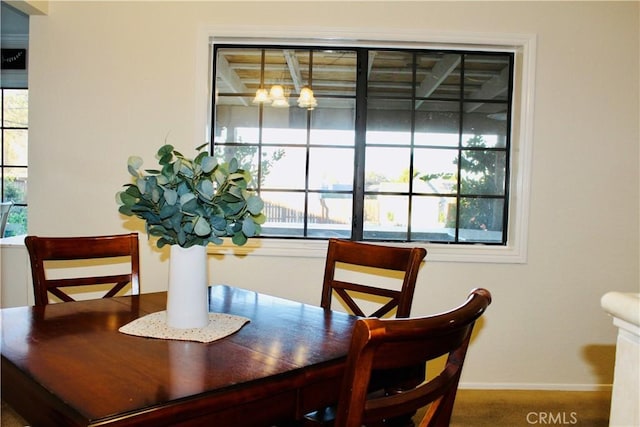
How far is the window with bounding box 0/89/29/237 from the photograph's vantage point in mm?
4246

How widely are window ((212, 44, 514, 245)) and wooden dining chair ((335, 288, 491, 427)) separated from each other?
197cm

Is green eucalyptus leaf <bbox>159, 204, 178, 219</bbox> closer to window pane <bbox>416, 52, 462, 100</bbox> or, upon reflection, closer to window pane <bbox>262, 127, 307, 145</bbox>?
window pane <bbox>262, 127, 307, 145</bbox>

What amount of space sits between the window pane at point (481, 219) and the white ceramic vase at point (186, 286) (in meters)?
1.95

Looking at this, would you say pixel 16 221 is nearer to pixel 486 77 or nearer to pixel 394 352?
pixel 486 77

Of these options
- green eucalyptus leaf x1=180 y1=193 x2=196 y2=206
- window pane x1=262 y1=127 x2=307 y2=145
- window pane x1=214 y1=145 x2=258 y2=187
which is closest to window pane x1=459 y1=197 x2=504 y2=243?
window pane x1=262 y1=127 x2=307 y2=145

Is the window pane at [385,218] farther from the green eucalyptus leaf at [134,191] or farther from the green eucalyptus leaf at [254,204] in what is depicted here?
the green eucalyptus leaf at [134,191]

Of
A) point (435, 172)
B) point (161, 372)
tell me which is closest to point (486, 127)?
point (435, 172)

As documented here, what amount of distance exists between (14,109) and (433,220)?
372 centimetres

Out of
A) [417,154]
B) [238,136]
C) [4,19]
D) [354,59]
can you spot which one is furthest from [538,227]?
[4,19]

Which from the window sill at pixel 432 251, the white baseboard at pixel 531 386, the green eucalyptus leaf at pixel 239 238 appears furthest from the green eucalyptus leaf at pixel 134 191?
the white baseboard at pixel 531 386

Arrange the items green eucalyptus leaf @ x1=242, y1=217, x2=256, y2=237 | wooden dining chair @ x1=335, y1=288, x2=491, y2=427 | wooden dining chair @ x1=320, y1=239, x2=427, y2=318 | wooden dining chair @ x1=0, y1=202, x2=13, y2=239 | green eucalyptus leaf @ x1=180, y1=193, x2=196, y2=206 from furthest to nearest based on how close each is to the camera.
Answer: wooden dining chair @ x1=0, y1=202, x2=13, y2=239 → wooden dining chair @ x1=320, y1=239, x2=427, y2=318 → green eucalyptus leaf @ x1=242, y1=217, x2=256, y2=237 → green eucalyptus leaf @ x1=180, y1=193, x2=196, y2=206 → wooden dining chair @ x1=335, y1=288, x2=491, y2=427

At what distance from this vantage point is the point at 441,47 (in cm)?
286

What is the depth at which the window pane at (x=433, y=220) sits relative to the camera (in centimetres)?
299

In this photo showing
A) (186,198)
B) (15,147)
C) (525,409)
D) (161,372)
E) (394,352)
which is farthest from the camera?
(15,147)
